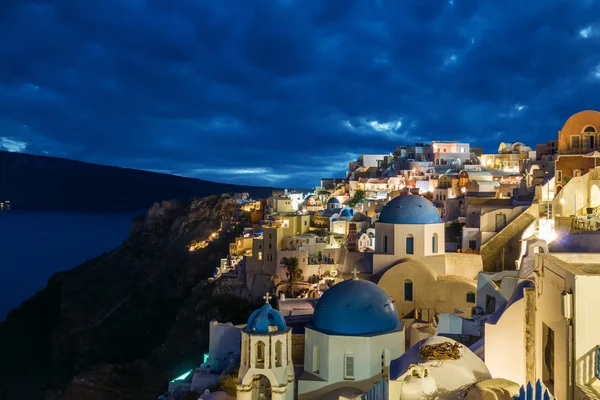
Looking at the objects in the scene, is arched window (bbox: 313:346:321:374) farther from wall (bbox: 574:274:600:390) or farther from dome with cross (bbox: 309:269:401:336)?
wall (bbox: 574:274:600:390)

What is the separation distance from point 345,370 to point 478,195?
24103 millimetres

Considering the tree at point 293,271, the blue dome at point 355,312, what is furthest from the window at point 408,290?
the tree at point 293,271

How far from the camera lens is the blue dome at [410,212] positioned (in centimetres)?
2353

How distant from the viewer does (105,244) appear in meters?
128

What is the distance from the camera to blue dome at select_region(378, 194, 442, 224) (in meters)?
23.5

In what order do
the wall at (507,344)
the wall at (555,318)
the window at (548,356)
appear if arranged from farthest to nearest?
the wall at (507,344)
the window at (548,356)
the wall at (555,318)

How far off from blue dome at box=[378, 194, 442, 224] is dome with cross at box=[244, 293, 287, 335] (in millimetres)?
9057

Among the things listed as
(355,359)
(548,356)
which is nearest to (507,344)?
(548,356)

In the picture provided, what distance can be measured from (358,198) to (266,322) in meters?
36.5

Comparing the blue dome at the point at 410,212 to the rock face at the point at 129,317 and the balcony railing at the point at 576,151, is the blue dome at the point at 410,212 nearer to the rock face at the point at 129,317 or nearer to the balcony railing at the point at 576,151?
the rock face at the point at 129,317

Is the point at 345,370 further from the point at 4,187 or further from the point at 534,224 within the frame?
the point at 4,187

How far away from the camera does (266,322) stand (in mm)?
16141

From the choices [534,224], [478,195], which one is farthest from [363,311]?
[478,195]

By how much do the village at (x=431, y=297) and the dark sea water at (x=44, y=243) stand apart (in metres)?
63.5
